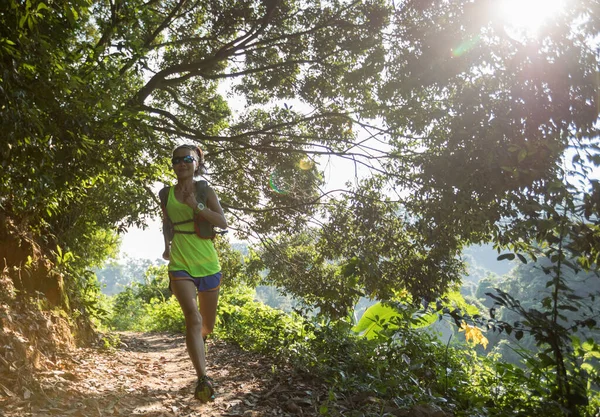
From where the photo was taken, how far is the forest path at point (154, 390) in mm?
3539

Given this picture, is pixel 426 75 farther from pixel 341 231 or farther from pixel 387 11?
pixel 341 231

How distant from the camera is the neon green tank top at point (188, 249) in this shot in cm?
394

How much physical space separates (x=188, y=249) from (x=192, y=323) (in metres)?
0.65

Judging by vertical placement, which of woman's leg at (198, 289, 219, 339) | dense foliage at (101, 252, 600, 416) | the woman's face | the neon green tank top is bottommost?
dense foliage at (101, 252, 600, 416)

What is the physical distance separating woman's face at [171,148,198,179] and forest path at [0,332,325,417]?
204 centimetres

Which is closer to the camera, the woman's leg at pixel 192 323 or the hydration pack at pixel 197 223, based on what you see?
the woman's leg at pixel 192 323

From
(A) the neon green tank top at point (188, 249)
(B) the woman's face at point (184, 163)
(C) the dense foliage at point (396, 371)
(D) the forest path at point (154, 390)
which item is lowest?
(D) the forest path at point (154, 390)

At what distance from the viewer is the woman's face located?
4113 millimetres

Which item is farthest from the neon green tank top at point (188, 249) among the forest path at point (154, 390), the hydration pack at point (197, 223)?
the forest path at point (154, 390)

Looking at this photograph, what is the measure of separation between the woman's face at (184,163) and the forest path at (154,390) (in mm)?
2041

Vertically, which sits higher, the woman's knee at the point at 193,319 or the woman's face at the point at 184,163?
the woman's face at the point at 184,163

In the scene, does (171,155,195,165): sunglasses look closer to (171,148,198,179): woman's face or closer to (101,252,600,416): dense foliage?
(171,148,198,179): woman's face

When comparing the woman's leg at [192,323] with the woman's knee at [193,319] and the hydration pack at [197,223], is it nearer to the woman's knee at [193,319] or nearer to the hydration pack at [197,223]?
the woman's knee at [193,319]

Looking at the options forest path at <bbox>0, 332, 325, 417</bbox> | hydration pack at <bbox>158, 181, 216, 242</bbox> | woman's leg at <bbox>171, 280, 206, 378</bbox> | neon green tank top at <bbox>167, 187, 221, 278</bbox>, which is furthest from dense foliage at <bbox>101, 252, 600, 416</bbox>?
hydration pack at <bbox>158, 181, 216, 242</bbox>
